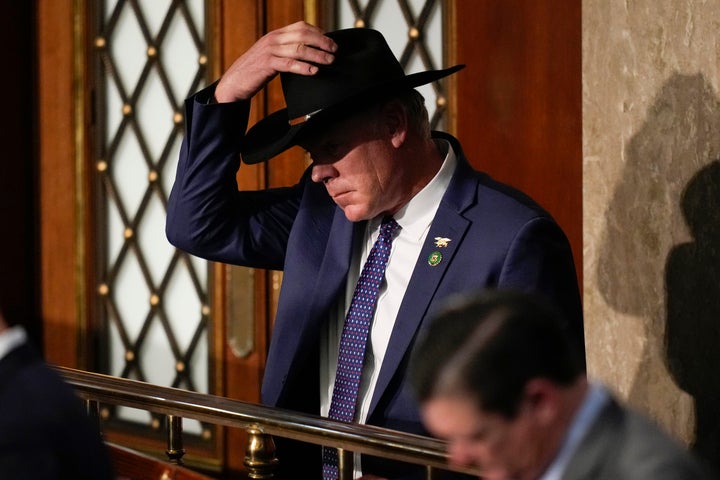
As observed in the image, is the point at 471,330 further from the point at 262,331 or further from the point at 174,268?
the point at 174,268

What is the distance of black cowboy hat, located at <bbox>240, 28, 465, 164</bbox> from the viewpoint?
→ 8.29 ft

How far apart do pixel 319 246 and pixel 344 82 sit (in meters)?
0.37

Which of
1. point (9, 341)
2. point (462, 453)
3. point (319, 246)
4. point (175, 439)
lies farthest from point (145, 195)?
point (462, 453)

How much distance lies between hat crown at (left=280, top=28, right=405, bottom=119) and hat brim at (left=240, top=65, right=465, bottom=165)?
0.01m

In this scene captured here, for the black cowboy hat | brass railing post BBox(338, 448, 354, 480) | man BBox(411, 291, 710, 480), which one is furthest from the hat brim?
man BBox(411, 291, 710, 480)

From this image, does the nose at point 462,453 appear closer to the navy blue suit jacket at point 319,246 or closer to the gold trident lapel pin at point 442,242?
the navy blue suit jacket at point 319,246

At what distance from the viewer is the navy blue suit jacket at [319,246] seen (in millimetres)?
2451

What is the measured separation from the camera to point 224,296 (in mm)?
4312

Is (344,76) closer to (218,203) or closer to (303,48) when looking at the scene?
(303,48)

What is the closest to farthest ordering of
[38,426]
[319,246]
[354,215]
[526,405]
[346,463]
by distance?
1. [526,405]
2. [38,426]
3. [346,463]
4. [354,215]
5. [319,246]

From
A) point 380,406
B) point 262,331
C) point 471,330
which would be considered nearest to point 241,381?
point 262,331

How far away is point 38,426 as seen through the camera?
4.84ft

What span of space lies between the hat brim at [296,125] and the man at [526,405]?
1259 mm

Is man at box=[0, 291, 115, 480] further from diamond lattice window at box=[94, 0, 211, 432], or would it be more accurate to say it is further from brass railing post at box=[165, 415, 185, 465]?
diamond lattice window at box=[94, 0, 211, 432]
